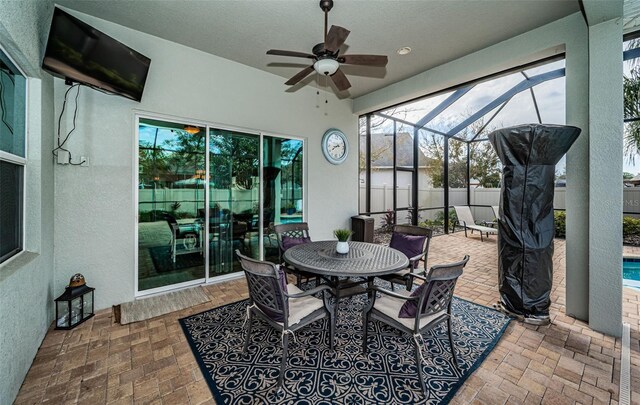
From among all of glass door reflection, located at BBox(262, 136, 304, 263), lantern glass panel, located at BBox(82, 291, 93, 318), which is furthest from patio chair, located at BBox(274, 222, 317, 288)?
lantern glass panel, located at BBox(82, 291, 93, 318)

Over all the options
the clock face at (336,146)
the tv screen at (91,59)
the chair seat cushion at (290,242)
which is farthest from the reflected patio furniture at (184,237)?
the clock face at (336,146)

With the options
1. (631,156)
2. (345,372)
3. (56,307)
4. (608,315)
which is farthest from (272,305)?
(631,156)

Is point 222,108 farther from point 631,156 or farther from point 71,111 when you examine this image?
point 631,156

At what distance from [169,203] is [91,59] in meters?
1.69

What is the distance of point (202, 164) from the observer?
3.63 meters

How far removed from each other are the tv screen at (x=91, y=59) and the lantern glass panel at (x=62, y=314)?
218 cm

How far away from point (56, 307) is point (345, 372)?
9.59 feet

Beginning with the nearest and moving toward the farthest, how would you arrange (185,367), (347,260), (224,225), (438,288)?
(438,288), (185,367), (347,260), (224,225)

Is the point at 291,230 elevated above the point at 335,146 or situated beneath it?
situated beneath

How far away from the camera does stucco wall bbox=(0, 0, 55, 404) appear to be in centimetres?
160

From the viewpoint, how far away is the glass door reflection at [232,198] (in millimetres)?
3789

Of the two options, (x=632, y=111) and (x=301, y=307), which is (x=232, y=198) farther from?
(x=632, y=111)

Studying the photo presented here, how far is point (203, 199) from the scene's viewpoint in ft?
12.0

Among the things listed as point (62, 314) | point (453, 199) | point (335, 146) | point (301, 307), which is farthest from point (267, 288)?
point (453, 199)
